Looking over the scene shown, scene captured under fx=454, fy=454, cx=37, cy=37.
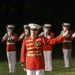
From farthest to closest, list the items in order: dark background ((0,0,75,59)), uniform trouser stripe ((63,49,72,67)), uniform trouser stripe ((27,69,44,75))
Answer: dark background ((0,0,75,59)), uniform trouser stripe ((63,49,72,67)), uniform trouser stripe ((27,69,44,75))

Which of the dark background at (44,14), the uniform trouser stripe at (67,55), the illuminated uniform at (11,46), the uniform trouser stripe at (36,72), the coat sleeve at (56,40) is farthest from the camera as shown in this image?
the dark background at (44,14)

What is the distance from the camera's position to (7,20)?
28781mm

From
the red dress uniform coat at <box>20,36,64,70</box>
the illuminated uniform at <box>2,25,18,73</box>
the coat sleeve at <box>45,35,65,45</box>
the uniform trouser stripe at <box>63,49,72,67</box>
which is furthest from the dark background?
the coat sleeve at <box>45,35,65,45</box>

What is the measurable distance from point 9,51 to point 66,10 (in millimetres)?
13217

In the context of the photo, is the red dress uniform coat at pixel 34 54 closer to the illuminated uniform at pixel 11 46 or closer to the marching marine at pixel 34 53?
the marching marine at pixel 34 53

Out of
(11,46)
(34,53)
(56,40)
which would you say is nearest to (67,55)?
(11,46)

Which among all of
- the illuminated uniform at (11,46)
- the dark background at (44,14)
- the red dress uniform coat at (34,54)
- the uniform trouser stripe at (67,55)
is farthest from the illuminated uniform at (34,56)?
the dark background at (44,14)

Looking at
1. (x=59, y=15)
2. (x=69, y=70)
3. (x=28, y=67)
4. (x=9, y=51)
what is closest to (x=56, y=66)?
(x=69, y=70)

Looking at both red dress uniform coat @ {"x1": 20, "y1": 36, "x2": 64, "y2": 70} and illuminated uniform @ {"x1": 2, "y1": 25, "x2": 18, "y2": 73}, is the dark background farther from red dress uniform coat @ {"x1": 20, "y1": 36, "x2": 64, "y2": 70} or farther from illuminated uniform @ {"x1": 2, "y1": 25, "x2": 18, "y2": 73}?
red dress uniform coat @ {"x1": 20, "y1": 36, "x2": 64, "y2": 70}

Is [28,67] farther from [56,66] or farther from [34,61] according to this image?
[56,66]

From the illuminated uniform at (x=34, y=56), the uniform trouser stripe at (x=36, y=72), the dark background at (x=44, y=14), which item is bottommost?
the uniform trouser stripe at (x=36, y=72)

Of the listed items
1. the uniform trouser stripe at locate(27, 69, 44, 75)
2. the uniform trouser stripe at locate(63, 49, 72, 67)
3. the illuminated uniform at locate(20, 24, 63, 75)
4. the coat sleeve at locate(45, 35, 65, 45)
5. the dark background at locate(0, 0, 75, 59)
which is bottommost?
the uniform trouser stripe at locate(63, 49, 72, 67)

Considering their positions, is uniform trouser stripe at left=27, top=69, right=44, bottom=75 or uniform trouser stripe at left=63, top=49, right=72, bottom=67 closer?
uniform trouser stripe at left=27, top=69, right=44, bottom=75

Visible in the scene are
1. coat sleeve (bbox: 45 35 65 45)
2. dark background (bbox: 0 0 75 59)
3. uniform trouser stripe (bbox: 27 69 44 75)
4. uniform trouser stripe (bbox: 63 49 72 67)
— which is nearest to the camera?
coat sleeve (bbox: 45 35 65 45)
